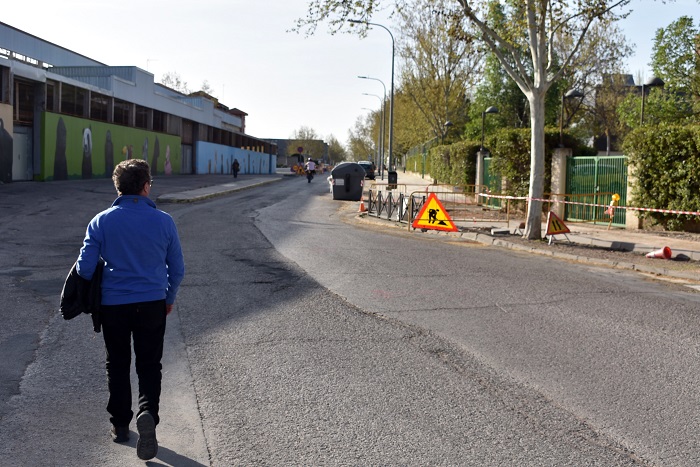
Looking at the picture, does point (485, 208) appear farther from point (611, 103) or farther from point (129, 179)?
point (611, 103)

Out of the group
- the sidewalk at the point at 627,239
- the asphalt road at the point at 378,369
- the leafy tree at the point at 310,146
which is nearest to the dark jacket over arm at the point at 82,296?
the asphalt road at the point at 378,369

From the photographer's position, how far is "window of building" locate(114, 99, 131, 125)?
45.3 meters

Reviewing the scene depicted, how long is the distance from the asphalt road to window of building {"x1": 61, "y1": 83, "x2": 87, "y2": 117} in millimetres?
27674

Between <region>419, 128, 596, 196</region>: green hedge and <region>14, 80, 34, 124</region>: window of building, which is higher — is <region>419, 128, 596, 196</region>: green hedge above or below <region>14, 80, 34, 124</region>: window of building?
below

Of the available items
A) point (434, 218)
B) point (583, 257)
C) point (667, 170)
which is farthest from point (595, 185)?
point (583, 257)

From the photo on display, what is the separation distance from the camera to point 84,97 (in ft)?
130

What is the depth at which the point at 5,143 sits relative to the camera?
31.5 metres

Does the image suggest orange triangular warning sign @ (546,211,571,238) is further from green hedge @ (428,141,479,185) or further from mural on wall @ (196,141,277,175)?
mural on wall @ (196,141,277,175)

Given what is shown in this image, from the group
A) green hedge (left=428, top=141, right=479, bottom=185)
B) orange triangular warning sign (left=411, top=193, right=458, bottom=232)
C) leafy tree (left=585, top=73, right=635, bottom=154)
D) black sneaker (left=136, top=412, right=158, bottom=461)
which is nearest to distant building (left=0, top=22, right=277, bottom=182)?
green hedge (left=428, top=141, right=479, bottom=185)

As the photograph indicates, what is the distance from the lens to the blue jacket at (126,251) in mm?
4305

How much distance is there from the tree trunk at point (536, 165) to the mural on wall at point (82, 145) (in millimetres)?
25591

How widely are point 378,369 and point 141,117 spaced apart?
47.8 metres

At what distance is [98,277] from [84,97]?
126 feet

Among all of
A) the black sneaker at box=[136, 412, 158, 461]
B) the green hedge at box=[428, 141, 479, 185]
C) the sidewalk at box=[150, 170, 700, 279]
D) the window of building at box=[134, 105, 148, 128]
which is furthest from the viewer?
the window of building at box=[134, 105, 148, 128]
